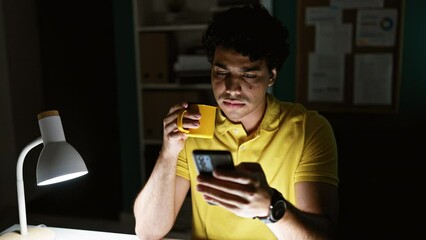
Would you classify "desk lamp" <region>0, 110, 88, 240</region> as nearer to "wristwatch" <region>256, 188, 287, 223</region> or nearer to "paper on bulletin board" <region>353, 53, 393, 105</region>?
"wristwatch" <region>256, 188, 287, 223</region>

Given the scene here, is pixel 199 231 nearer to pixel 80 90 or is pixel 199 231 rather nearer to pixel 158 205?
pixel 158 205

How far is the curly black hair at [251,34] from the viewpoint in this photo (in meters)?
1.46

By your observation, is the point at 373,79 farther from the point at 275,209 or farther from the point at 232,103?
the point at 275,209

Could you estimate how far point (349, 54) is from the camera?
3.16m

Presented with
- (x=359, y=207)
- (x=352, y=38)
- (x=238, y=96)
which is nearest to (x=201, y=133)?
(x=238, y=96)

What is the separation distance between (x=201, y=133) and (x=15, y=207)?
3146 millimetres

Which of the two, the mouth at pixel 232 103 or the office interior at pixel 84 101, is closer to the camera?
the mouth at pixel 232 103

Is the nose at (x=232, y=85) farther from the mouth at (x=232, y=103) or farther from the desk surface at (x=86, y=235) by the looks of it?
the desk surface at (x=86, y=235)

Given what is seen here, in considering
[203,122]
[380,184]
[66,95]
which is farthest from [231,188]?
[66,95]

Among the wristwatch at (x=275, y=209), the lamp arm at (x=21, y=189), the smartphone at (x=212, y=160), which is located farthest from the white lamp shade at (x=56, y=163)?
the wristwatch at (x=275, y=209)

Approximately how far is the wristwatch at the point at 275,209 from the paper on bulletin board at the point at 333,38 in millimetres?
2252

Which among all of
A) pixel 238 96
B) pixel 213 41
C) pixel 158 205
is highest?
pixel 213 41

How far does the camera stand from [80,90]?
12.8 ft

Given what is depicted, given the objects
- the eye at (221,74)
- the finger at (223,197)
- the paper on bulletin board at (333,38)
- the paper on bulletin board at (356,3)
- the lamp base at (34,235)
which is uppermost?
the paper on bulletin board at (356,3)
